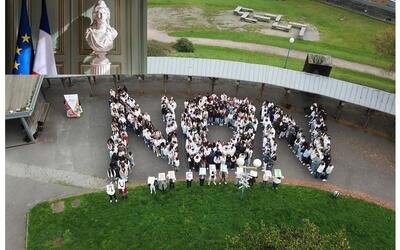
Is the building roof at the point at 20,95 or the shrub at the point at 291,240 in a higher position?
the building roof at the point at 20,95

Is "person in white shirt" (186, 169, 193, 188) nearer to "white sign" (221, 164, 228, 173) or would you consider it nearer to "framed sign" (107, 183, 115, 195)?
"white sign" (221, 164, 228, 173)

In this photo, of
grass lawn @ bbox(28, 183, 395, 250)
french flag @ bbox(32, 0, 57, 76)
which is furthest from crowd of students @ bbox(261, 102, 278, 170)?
french flag @ bbox(32, 0, 57, 76)

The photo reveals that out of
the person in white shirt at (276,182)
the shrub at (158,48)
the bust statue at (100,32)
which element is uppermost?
the bust statue at (100,32)

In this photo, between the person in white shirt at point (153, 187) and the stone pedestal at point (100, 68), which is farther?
the person in white shirt at point (153, 187)

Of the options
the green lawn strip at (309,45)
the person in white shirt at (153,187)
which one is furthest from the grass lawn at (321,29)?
the person in white shirt at (153,187)

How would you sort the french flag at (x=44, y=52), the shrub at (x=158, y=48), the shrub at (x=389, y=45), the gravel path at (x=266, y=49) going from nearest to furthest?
the french flag at (x=44, y=52) < the shrub at (x=389, y=45) < the gravel path at (x=266, y=49) < the shrub at (x=158, y=48)

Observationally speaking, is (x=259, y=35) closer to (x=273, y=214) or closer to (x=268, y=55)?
(x=268, y=55)

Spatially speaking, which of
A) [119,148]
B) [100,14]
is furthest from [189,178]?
[100,14]

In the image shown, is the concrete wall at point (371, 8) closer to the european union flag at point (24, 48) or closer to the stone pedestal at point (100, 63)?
the stone pedestal at point (100, 63)
